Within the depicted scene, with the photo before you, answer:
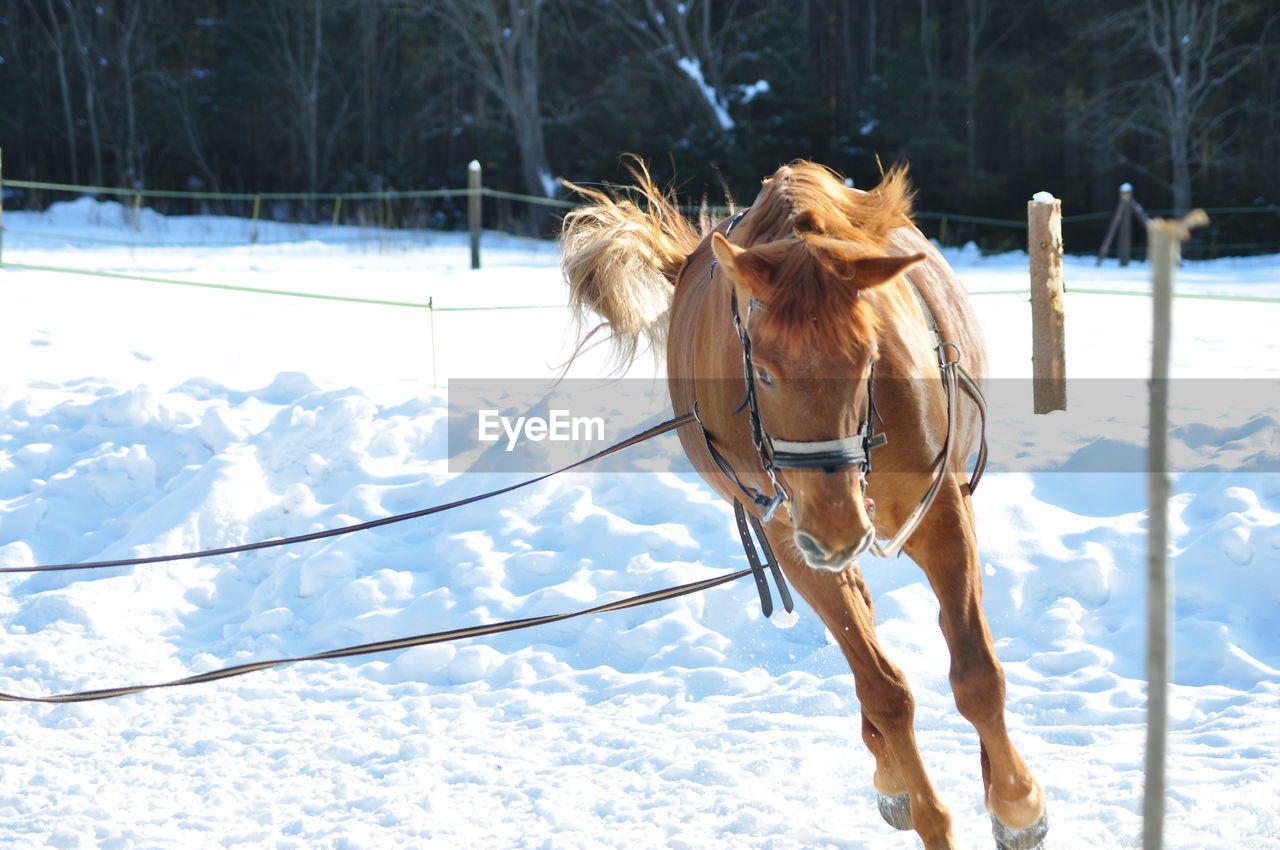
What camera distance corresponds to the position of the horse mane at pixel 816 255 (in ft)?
7.52

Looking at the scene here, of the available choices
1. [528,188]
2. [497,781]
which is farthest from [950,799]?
[528,188]

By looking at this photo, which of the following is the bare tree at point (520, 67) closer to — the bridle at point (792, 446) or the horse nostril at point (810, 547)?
the bridle at point (792, 446)

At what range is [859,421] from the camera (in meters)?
2.37

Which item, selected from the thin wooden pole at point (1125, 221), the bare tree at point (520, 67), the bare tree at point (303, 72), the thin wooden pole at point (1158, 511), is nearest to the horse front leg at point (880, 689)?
the thin wooden pole at point (1158, 511)

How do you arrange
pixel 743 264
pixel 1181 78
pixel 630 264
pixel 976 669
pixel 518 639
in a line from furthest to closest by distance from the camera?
pixel 1181 78, pixel 518 639, pixel 630 264, pixel 976 669, pixel 743 264

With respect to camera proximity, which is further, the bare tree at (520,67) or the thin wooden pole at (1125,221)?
the bare tree at (520,67)

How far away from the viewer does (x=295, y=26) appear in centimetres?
2838

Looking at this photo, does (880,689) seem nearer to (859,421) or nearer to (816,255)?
(859,421)

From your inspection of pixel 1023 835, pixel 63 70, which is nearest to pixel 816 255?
pixel 1023 835

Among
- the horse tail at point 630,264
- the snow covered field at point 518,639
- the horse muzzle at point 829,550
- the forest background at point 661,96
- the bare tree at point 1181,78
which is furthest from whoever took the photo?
the forest background at point 661,96

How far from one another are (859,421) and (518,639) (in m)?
2.89

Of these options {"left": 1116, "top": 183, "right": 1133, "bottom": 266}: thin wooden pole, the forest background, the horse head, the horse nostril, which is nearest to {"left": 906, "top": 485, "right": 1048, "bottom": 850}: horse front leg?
the horse head

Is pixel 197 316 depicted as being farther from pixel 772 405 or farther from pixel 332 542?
pixel 772 405

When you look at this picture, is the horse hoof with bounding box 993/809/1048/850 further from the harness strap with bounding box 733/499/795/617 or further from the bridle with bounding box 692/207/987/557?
the harness strap with bounding box 733/499/795/617
